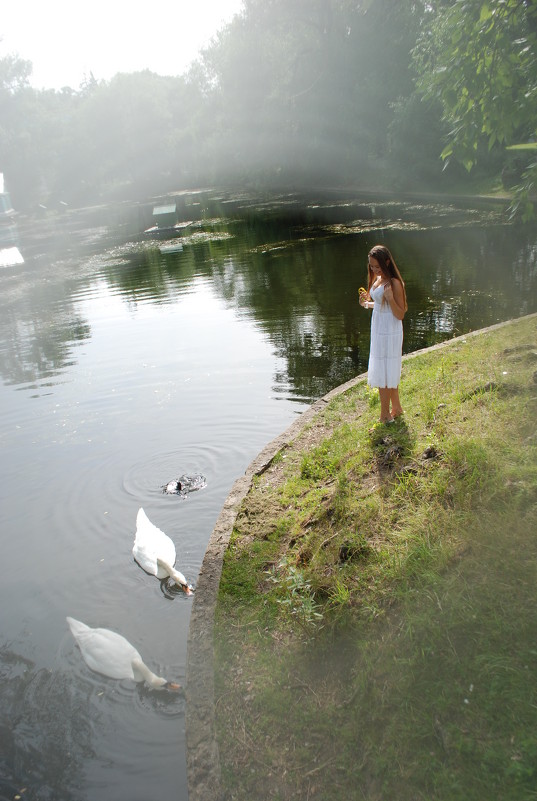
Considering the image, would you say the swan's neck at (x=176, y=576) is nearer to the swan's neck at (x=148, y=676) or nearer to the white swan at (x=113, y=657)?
the white swan at (x=113, y=657)

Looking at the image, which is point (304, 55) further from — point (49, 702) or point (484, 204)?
point (49, 702)

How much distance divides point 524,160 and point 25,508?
2439 cm

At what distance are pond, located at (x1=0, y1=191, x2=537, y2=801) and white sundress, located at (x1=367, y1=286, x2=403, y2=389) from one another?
7.13 feet

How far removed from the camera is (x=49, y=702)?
180 inches

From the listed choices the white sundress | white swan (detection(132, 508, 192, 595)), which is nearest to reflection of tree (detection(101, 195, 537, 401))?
the white sundress

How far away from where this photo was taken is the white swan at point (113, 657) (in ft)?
14.6

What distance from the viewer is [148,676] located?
4426 millimetres

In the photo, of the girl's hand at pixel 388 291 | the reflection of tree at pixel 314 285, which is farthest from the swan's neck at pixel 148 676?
the reflection of tree at pixel 314 285

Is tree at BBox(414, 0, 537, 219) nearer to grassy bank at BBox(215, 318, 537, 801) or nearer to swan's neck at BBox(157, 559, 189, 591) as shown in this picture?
grassy bank at BBox(215, 318, 537, 801)

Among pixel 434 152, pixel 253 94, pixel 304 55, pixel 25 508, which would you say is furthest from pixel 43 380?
pixel 253 94

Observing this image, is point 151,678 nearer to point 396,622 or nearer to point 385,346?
point 396,622

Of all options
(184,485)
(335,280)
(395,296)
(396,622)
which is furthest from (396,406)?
(335,280)

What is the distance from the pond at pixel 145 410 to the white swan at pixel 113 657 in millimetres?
102

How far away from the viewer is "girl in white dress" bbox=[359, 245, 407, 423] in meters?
6.25
